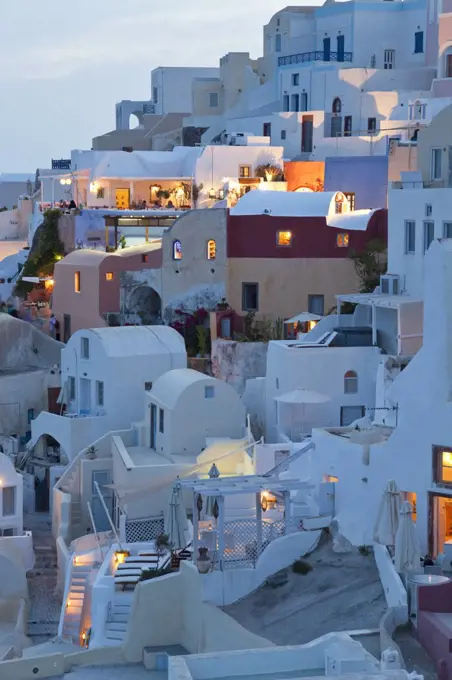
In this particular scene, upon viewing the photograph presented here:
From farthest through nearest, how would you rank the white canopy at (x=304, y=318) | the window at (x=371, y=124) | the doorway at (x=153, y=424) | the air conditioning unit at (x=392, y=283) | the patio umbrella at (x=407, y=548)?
the window at (x=371, y=124) < the white canopy at (x=304, y=318) < the doorway at (x=153, y=424) < the air conditioning unit at (x=392, y=283) < the patio umbrella at (x=407, y=548)

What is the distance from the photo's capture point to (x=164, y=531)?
115ft

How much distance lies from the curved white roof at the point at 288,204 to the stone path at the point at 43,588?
10.7 m

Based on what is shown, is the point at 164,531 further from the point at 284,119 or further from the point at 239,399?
the point at 284,119

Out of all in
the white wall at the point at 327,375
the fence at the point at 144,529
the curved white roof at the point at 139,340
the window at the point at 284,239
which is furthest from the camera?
the window at the point at 284,239

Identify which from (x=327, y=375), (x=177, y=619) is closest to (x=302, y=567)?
(x=177, y=619)

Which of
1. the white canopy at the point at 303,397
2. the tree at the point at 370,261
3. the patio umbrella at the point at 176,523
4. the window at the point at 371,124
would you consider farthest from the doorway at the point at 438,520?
the window at the point at 371,124

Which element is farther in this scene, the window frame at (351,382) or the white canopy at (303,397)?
the window frame at (351,382)

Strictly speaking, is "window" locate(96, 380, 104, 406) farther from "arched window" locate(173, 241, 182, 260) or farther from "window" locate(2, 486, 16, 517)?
"arched window" locate(173, 241, 182, 260)

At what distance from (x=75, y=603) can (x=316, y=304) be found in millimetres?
12847

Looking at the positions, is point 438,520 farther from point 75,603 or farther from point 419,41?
point 419,41

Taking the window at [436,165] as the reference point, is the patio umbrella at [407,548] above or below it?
below

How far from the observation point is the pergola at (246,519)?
26.1 m

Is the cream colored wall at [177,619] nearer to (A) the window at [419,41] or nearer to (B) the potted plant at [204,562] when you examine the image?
(B) the potted plant at [204,562]

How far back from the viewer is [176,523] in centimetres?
3097
